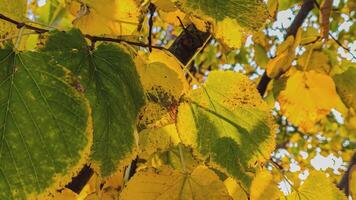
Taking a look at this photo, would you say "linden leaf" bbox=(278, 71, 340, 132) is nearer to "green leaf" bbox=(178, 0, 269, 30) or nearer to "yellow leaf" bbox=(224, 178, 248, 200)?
"yellow leaf" bbox=(224, 178, 248, 200)

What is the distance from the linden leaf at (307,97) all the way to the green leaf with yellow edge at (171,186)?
0.78 metres

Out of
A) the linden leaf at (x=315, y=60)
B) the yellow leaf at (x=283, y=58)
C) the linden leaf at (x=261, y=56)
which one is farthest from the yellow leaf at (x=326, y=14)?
the linden leaf at (x=261, y=56)

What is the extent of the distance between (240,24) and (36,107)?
0.25m

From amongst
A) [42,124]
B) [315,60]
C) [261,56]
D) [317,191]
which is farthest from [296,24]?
[42,124]

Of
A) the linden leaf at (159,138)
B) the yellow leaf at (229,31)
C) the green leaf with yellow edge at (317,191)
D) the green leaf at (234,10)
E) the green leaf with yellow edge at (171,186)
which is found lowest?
the green leaf with yellow edge at (317,191)

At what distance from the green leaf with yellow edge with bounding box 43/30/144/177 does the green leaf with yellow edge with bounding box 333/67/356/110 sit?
104 cm

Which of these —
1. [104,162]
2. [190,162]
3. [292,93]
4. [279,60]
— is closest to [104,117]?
[104,162]

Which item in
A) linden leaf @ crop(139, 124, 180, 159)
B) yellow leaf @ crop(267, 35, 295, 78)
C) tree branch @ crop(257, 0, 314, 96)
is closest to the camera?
linden leaf @ crop(139, 124, 180, 159)

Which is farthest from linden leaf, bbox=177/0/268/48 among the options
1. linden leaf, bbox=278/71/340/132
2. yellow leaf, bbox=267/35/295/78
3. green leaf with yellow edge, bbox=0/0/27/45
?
linden leaf, bbox=278/71/340/132

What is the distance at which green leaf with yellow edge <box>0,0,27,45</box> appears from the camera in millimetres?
576

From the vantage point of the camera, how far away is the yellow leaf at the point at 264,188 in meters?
0.71

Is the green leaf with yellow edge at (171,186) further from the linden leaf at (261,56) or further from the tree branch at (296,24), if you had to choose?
the linden leaf at (261,56)

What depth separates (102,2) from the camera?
0.67 meters

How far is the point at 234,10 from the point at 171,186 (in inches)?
10.0
